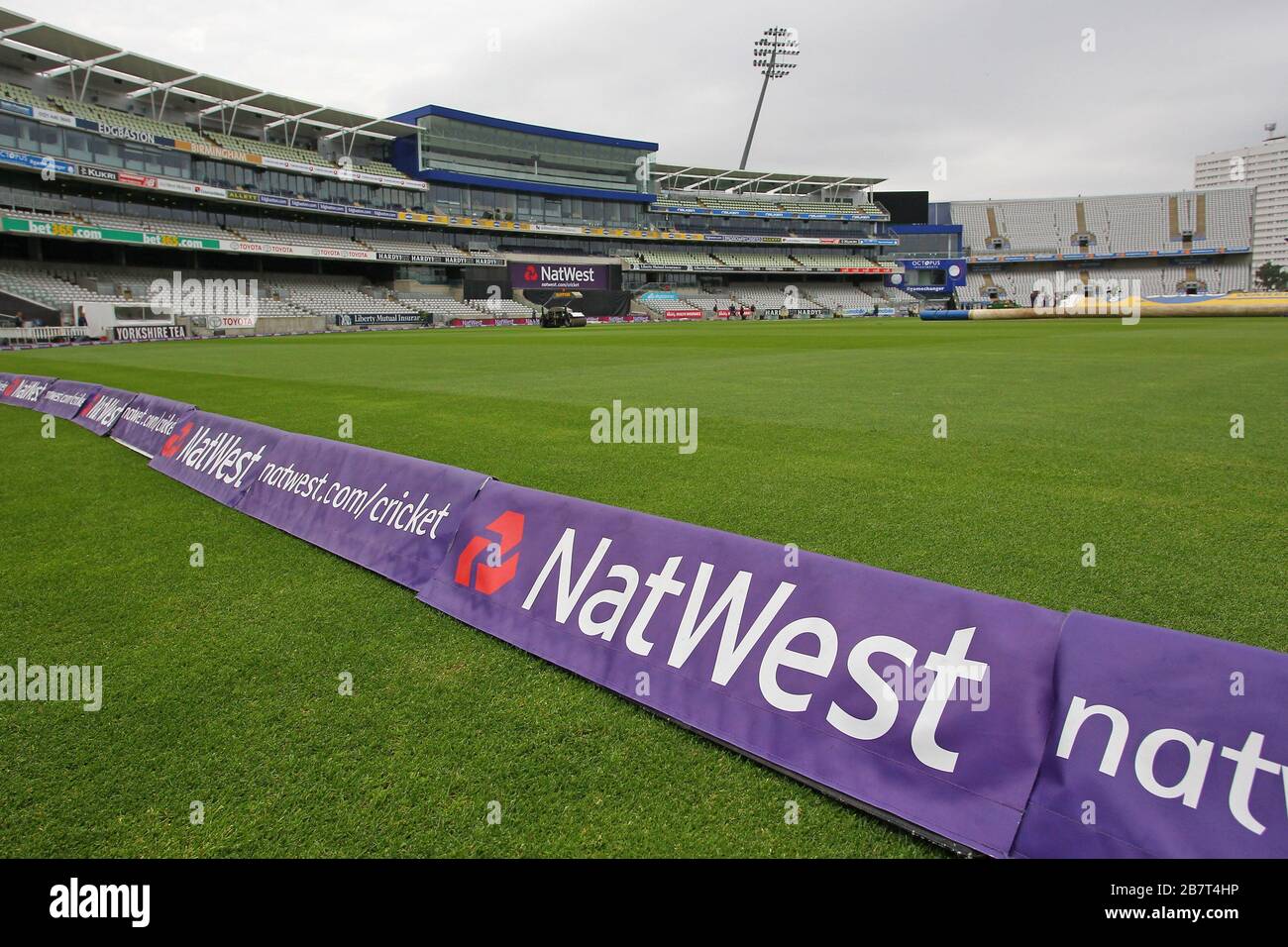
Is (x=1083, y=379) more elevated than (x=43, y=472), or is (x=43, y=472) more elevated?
(x=1083, y=379)

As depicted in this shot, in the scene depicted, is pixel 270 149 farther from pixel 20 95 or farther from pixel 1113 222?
pixel 1113 222

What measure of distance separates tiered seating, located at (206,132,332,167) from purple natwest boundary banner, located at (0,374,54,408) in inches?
1959

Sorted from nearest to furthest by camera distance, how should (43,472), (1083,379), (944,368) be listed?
(43,472) → (1083,379) → (944,368)

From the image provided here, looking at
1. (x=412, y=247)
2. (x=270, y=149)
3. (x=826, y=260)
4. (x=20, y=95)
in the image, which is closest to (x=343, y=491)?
(x=20, y=95)

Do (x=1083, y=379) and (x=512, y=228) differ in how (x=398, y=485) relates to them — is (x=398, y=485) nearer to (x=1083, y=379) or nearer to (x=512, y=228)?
(x=1083, y=379)

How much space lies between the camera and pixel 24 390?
13.2 meters

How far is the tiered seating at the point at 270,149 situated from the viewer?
2167 inches

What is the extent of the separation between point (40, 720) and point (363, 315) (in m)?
55.4

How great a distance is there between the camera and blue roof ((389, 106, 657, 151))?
6688 cm

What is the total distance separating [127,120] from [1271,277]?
131197 millimetres

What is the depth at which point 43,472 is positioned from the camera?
7.39 m

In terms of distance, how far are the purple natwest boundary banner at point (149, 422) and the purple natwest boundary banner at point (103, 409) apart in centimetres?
21
